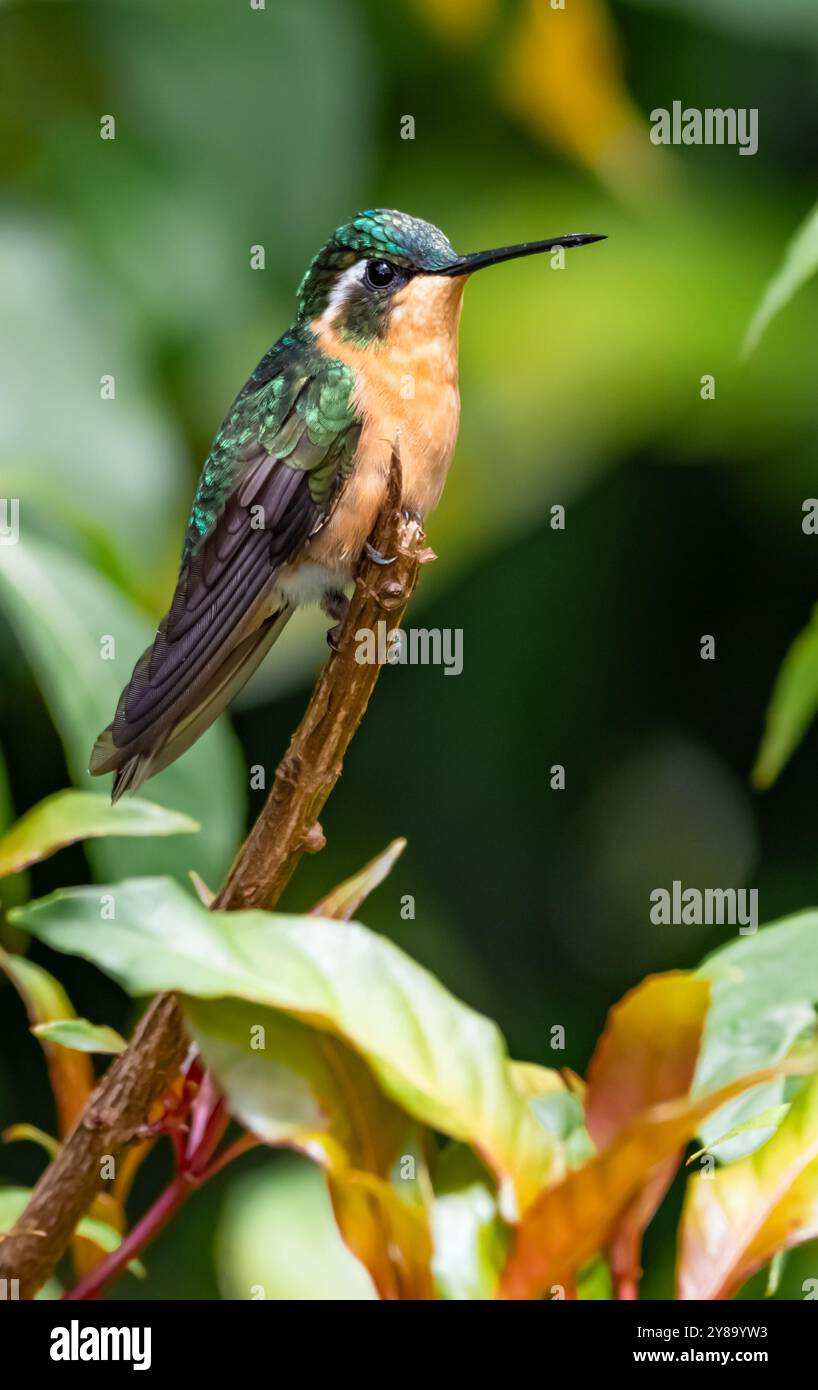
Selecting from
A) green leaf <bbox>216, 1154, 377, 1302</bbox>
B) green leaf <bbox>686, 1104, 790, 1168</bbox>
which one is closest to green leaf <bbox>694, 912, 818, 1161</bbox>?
green leaf <bbox>686, 1104, 790, 1168</bbox>

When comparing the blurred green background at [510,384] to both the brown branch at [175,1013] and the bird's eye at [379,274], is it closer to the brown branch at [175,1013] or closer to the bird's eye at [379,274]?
the bird's eye at [379,274]

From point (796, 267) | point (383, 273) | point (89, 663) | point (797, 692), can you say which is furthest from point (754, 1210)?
point (383, 273)

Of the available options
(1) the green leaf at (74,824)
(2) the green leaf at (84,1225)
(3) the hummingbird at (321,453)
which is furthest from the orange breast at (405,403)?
(2) the green leaf at (84,1225)

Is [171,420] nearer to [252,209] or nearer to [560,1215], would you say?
[252,209]

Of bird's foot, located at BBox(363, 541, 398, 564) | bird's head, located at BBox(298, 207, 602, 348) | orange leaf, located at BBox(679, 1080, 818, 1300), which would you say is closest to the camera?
orange leaf, located at BBox(679, 1080, 818, 1300)

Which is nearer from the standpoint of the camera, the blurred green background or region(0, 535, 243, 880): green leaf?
region(0, 535, 243, 880): green leaf

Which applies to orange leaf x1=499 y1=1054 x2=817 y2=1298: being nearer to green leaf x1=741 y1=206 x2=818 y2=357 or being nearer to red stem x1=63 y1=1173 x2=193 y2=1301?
red stem x1=63 y1=1173 x2=193 y2=1301

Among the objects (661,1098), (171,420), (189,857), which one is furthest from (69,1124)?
(171,420)

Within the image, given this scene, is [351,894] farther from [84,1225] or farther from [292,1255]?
[292,1255]
